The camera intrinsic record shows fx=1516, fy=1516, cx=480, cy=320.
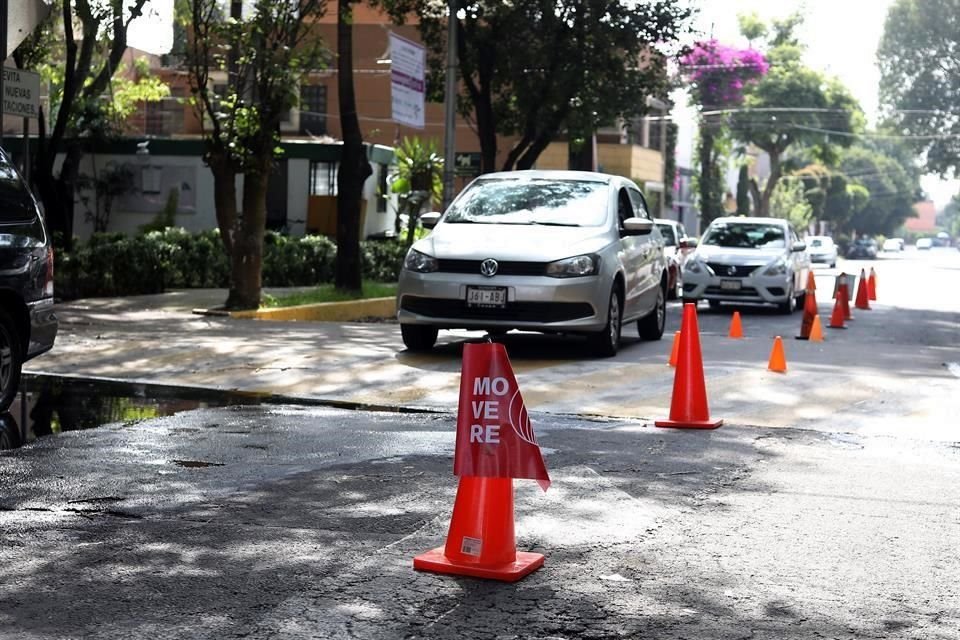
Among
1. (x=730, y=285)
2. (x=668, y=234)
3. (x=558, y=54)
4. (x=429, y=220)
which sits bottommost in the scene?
(x=730, y=285)

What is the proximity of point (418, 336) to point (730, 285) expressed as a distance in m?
10.1

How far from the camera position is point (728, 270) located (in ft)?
76.1

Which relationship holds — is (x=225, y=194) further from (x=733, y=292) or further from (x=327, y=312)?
(x=733, y=292)

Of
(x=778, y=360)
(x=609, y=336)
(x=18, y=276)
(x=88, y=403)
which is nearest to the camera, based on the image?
(x=18, y=276)

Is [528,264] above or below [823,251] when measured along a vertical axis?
above

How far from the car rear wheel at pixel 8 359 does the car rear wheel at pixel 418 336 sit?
16.3 feet

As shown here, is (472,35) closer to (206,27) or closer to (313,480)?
(206,27)

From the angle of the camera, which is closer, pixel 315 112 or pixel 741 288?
pixel 741 288

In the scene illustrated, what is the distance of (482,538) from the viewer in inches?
205

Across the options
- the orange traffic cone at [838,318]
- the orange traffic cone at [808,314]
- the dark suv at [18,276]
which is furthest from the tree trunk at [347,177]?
the dark suv at [18,276]

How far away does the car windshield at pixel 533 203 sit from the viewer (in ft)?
46.4

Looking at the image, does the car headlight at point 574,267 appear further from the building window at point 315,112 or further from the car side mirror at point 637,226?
the building window at point 315,112

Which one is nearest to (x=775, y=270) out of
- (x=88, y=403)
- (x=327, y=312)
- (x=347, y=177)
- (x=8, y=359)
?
(x=347, y=177)

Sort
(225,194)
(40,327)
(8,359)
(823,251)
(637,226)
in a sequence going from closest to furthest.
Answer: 1. (8,359)
2. (40,327)
3. (637,226)
4. (225,194)
5. (823,251)
